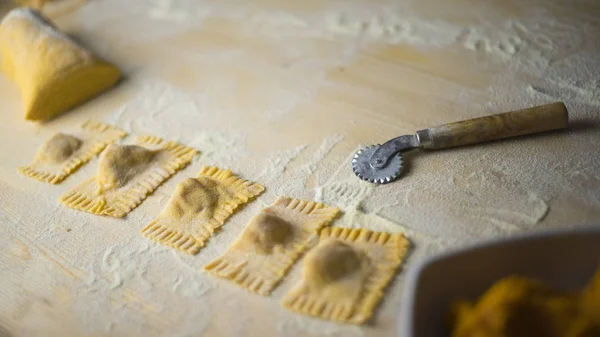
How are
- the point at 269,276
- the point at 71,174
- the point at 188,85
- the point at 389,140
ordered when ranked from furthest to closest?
the point at 188,85 → the point at 71,174 → the point at 389,140 → the point at 269,276

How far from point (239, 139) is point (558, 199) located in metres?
0.80

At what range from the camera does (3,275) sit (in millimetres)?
1270

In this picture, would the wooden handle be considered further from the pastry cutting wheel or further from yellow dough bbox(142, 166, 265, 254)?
yellow dough bbox(142, 166, 265, 254)

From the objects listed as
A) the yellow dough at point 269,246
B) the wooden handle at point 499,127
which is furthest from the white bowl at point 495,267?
the wooden handle at point 499,127

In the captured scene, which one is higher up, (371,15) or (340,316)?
(371,15)

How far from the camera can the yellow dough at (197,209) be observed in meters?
1.26

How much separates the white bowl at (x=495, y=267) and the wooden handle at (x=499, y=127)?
43 cm

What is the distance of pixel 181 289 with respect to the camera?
3.81 feet

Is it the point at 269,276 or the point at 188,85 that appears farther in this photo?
the point at 188,85

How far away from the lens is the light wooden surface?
115 centimetres

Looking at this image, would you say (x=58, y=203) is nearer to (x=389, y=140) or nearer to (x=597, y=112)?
(x=389, y=140)

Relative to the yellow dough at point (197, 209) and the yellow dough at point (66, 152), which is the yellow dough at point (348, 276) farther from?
the yellow dough at point (66, 152)

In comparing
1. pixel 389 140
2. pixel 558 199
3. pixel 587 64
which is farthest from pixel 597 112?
pixel 389 140

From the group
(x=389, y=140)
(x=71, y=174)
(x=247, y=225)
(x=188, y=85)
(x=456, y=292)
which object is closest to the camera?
(x=456, y=292)
